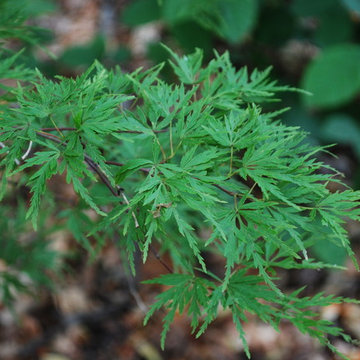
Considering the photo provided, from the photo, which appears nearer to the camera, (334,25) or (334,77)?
(334,77)

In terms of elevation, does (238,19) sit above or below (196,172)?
below

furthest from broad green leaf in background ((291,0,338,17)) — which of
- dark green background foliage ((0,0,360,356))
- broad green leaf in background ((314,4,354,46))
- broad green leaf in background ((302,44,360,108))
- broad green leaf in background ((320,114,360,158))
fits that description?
dark green background foliage ((0,0,360,356))

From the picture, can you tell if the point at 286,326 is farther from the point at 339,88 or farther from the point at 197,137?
the point at 197,137

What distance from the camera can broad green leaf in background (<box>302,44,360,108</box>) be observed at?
8.12 feet

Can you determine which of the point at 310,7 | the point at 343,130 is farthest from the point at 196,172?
the point at 310,7

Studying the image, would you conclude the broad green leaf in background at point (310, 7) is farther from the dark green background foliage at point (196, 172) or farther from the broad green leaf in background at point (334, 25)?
the dark green background foliage at point (196, 172)

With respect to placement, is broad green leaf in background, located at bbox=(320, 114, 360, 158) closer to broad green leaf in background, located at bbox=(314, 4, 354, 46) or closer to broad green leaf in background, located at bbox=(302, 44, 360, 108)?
broad green leaf in background, located at bbox=(302, 44, 360, 108)

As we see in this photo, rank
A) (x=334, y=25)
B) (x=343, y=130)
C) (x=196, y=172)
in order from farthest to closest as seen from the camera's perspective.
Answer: (x=334, y=25) → (x=343, y=130) → (x=196, y=172)

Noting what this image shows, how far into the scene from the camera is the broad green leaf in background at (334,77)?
248 cm

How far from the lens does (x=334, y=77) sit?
252 cm

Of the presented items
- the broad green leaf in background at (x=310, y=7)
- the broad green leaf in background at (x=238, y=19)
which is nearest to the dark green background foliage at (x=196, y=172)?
the broad green leaf in background at (x=238, y=19)

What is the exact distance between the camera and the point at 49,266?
2.12 meters

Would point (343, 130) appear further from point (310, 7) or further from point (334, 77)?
point (310, 7)

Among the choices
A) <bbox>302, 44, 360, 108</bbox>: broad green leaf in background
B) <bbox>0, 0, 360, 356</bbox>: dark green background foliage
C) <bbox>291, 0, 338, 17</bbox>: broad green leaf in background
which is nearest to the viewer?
<bbox>0, 0, 360, 356</bbox>: dark green background foliage
